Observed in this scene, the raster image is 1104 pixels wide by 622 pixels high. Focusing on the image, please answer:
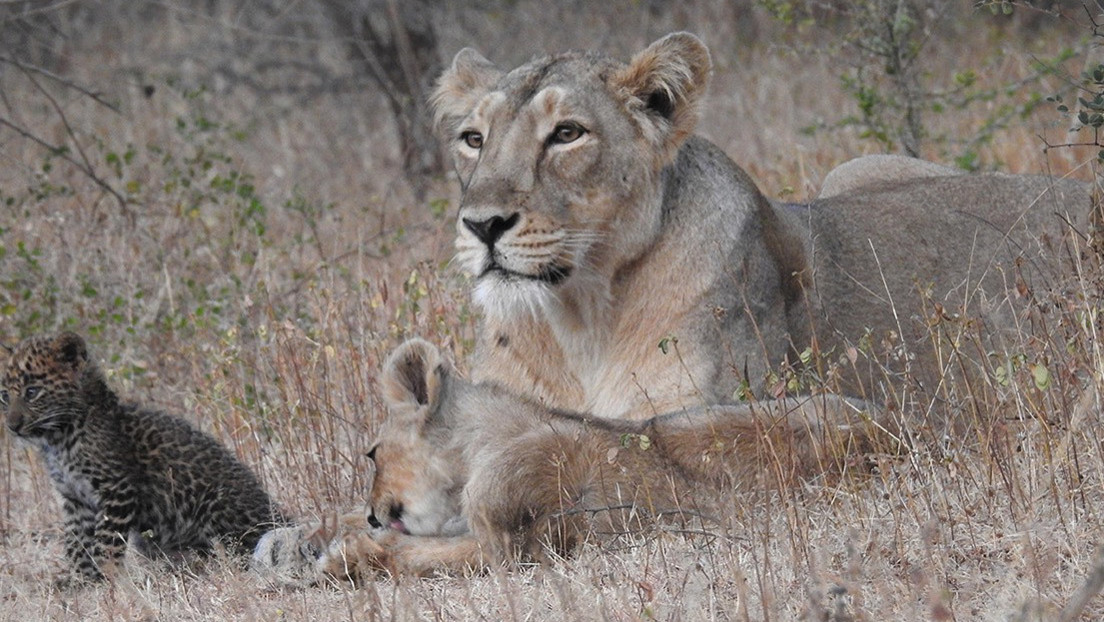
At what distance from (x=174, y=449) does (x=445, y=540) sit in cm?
146

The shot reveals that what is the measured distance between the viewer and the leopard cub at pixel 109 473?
5.60 meters

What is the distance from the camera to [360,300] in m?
7.18

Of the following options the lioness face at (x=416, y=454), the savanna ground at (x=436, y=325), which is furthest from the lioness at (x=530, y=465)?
the savanna ground at (x=436, y=325)

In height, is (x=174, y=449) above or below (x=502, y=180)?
below

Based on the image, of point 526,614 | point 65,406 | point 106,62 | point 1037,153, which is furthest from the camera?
point 106,62

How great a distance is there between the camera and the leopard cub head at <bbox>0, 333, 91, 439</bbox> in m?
5.64

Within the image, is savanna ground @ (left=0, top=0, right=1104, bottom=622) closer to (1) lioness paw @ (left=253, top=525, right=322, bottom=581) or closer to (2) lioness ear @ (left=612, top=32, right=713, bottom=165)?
(1) lioness paw @ (left=253, top=525, right=322, bottom=581)

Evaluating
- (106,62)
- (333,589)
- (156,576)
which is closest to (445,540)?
(333,589)

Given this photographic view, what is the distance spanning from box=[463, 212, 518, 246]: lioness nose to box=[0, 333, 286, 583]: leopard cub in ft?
3.87

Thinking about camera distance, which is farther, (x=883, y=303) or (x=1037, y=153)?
(x=1037, y=153)

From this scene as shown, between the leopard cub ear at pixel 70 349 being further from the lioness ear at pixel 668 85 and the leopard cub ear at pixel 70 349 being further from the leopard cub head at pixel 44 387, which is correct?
the lioness ear at pixel 668 85

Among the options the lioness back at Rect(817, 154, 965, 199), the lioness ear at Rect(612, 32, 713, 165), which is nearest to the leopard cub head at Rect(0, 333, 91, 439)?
the lioness ear at Rect(612, 32, 713, 165)

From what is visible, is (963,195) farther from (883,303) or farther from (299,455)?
(299,455)

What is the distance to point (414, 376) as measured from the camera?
4.86 m
